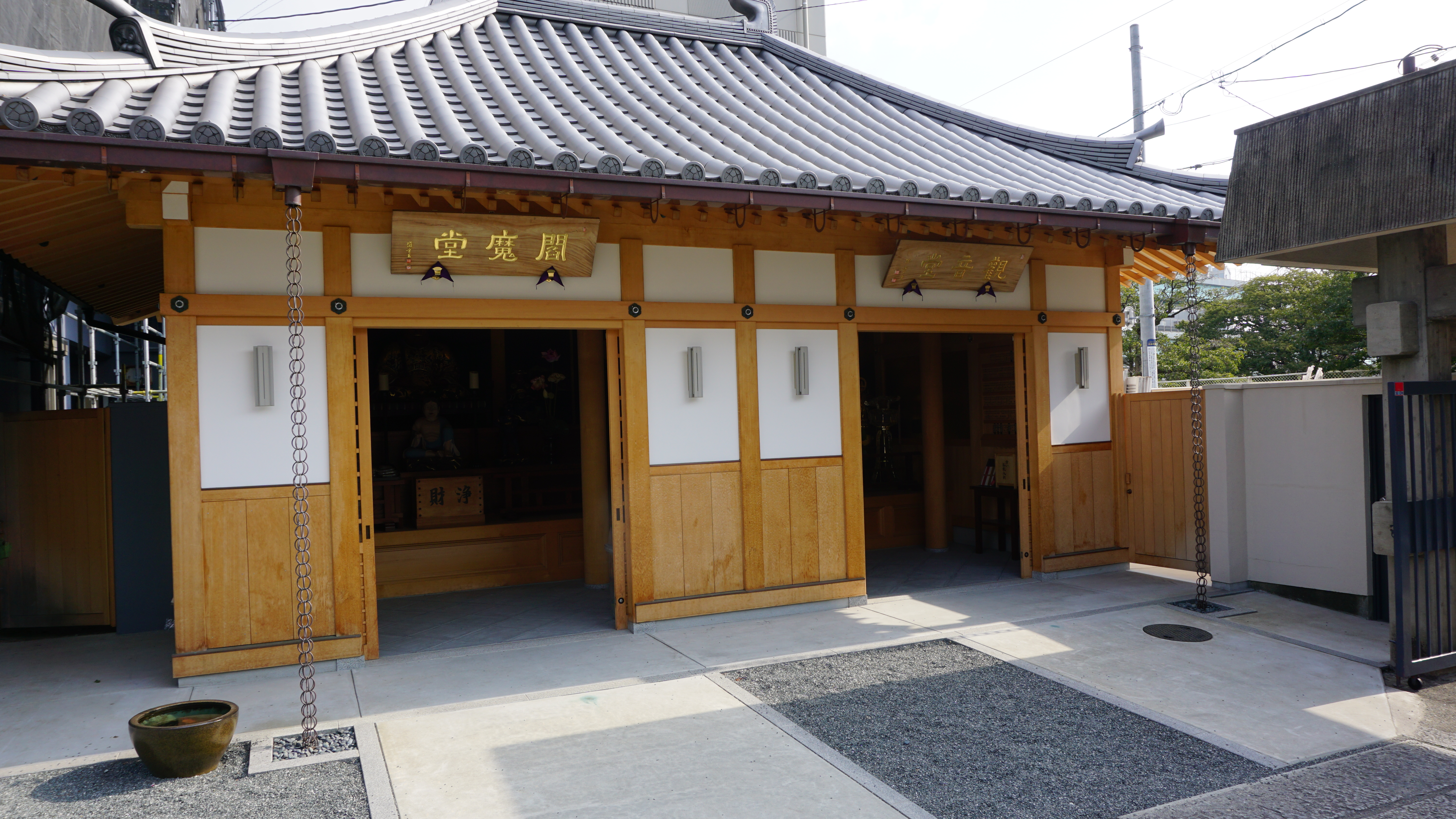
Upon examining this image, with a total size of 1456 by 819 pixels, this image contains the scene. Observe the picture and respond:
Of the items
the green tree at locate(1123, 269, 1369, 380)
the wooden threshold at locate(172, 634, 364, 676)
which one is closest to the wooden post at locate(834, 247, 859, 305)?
the wooden threshold at locate(172, 634, 364, 676)

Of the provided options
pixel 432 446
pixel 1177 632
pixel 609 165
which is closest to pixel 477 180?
pixel 609 165

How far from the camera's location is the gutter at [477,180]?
187 inches

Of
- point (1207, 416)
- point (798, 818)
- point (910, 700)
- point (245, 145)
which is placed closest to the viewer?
point (798, 818)

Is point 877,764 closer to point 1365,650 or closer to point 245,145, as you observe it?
point 1365,650

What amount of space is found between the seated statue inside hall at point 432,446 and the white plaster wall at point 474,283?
3.64 m

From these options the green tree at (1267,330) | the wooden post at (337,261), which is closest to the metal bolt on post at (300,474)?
the wooden post at (337,261)

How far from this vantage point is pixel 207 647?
6.12 metres

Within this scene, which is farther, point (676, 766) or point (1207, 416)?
point (1207, 416)

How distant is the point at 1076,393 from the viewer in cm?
927

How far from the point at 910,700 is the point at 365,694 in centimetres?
361

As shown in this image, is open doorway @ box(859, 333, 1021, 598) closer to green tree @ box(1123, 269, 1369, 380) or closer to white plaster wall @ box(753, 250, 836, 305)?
white plaster wall @ box(753, 250, 836, 305)

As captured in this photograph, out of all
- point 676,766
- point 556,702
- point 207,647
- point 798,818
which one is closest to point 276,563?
point 207,647

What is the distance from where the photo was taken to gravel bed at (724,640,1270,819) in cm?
416

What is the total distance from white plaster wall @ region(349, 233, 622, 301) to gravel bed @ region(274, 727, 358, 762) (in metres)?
3.16
